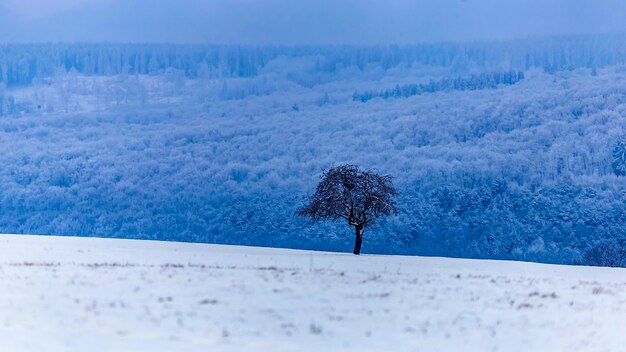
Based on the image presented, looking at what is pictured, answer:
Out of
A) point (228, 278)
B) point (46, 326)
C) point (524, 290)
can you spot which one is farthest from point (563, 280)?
point (46, 326)

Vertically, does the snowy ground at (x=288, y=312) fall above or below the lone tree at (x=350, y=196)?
above

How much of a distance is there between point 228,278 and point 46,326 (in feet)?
33.8

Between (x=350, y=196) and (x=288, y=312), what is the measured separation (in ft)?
118

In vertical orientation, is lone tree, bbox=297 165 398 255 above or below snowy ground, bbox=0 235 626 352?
below

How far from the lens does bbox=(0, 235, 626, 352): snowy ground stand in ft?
70.3

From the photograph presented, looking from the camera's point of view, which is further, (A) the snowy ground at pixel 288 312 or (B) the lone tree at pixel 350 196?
(B) the lone tree at pixel 350 196

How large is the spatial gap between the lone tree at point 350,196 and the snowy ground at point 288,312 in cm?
2537

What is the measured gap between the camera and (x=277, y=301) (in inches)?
1036

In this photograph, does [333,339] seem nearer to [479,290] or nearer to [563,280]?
[479,290]

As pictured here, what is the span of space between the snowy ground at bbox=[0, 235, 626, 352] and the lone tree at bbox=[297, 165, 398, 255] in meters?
25.4

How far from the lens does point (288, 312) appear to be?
24719 millimetres

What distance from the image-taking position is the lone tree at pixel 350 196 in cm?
6012

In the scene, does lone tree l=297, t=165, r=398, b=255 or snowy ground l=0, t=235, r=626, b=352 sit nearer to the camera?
snowy ground l=0, t=235, r=626, b=352

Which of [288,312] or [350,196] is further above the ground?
[288,312]
